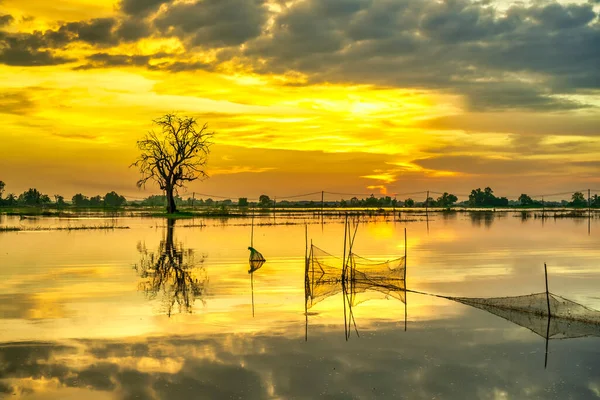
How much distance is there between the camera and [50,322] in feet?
49.6

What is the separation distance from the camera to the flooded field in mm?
10539

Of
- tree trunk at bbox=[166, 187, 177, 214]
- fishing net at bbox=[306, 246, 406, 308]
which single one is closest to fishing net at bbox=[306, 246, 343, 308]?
fishing net at bbox=[306, 246, 406, 308]

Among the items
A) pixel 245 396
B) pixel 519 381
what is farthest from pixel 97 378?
pixel 519 381

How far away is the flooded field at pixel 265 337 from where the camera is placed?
10.5 metres

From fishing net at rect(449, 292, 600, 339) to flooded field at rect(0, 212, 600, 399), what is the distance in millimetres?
348

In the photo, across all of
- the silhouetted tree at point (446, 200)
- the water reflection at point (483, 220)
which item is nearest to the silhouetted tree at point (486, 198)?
the silhouetted tree at point (446, 200)

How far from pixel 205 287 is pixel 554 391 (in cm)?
1277

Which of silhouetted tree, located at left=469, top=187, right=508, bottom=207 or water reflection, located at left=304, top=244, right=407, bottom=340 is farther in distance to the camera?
silhouetted tree, located at left=469, top=187, right=508, bottom=207

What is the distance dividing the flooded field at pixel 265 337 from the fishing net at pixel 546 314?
35 cm

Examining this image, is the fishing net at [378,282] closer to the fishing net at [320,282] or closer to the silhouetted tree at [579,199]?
the fishing net at [320,282]

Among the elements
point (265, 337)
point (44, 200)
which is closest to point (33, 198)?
point (44, 200)

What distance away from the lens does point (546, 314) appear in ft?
51.9

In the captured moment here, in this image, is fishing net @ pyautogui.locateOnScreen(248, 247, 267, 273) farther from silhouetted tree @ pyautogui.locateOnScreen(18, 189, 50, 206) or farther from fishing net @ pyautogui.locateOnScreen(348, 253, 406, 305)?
silhouetted tree @ pyautogui.locateOnScreen(18, 189, 50, 206)

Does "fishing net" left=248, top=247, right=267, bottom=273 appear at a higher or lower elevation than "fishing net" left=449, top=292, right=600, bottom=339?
higher
